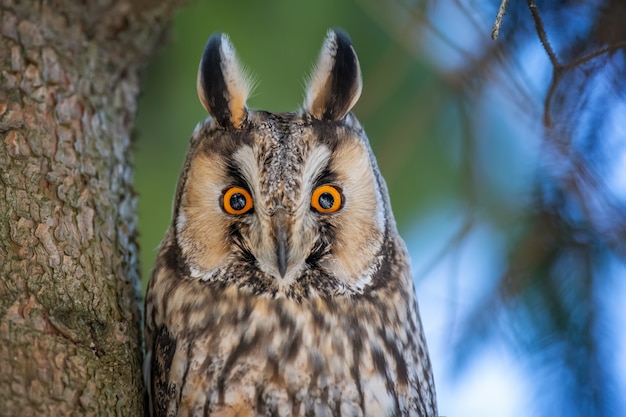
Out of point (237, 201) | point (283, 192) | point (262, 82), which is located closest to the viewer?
point (283, 192)

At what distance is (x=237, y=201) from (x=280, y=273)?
0.22 metres

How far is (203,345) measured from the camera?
1.96 meters

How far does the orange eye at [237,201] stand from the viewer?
1933 mm

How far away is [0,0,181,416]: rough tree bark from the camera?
5.64ft

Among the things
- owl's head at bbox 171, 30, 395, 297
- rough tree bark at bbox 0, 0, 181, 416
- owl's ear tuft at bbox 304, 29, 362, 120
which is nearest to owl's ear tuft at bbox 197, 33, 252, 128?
owl's head at bbox 171, 30, 395, 297

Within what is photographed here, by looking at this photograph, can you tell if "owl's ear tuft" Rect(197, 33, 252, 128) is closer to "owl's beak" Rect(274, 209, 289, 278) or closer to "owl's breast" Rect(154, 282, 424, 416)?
"owl's beak" Rect(274, 209, 289, 278)

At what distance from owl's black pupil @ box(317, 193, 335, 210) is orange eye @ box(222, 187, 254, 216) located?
176mm

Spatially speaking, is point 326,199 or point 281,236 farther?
point 326,199

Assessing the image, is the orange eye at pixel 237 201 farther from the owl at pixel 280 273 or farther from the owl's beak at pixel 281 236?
the owl's beak at pixel 281 236

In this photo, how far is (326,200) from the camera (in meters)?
1.96

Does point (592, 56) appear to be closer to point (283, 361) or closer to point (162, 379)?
point (283, 361)

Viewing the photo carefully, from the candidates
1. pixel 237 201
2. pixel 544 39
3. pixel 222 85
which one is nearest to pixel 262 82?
pixel 222 85

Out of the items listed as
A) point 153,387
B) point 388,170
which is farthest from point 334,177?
point 153,387

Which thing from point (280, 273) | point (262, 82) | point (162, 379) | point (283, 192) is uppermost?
point (262, 82)
